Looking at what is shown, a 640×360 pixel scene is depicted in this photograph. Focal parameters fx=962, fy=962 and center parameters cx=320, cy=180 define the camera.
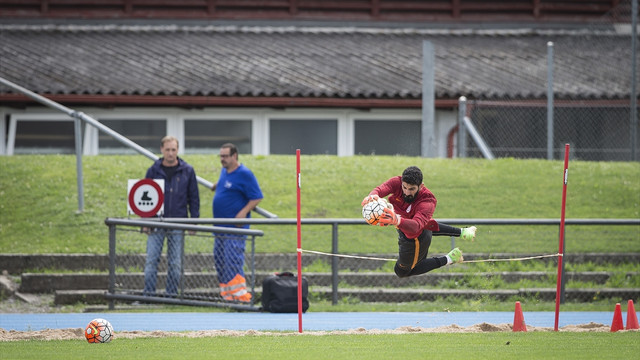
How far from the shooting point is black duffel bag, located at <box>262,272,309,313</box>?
13.3 m

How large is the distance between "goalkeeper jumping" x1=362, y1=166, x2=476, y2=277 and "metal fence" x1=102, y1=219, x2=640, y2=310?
266 cm

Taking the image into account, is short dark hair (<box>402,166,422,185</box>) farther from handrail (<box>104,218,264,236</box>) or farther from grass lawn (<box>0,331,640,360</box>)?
handrail (<box>104,218,264,236</box>)

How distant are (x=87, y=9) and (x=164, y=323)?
15.2 meters

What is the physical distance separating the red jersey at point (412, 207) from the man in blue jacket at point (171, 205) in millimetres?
3924

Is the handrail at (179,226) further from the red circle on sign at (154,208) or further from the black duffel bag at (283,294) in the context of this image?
the black duffel bag at (283,294)

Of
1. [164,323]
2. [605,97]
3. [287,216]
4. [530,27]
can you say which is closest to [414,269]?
[164,323]

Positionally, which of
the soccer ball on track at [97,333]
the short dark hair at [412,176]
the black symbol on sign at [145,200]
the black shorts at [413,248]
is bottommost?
the soccer ball on track at [97,333]

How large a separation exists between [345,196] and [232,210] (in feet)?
14.0

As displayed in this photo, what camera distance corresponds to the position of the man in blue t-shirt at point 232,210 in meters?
13.6

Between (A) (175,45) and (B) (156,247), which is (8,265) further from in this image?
(A) (175,45)

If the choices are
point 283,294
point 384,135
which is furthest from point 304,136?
point 283,294

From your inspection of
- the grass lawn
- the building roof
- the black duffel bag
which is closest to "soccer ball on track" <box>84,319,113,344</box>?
the grass lawn

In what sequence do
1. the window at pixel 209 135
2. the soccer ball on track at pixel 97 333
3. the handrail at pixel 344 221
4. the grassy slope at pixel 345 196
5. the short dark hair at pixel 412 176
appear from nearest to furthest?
the soccer ball on track at pixel 97 333
the short dark hair at pixel 412 176
the handrail at pixel 344 221
the grassy slope at pixel 345 196
the window at pixel 209 135

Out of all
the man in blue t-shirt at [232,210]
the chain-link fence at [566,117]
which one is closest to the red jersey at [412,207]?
the man in blue t-shirt at [232,210]
